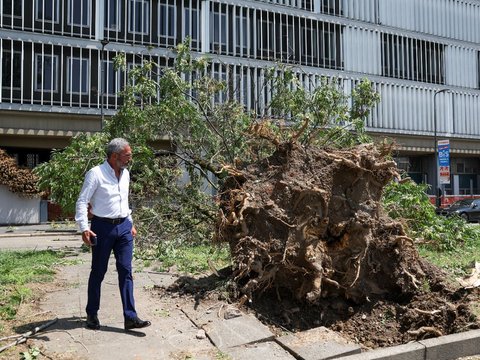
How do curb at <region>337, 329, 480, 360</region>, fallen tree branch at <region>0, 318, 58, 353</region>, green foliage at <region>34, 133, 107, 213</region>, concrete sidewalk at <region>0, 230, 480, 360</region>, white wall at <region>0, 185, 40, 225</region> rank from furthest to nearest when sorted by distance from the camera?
1. white wall at <region>0, 185, 40, 225</region>
2. green foliage at <region>34, 133, 107, 213</region>
3. curb at <region>337, 329, 480, 360</region>
4. concrete sidewalk at <region>0, 230, 480, 360</region>
5. fallen tree branch at <region>0, 318, 58, 353</region>

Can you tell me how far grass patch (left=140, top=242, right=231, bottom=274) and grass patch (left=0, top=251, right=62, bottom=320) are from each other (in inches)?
72.0

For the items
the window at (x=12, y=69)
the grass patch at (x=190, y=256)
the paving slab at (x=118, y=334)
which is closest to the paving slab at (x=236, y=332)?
the paving slab at (x=118, y=334)

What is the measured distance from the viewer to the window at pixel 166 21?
1190 inches

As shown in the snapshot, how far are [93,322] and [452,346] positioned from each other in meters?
3.63

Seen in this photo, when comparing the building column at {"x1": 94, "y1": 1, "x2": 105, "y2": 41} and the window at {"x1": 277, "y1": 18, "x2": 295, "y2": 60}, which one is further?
the window at {"x1": 277, "y1": 18, "x2": 295, "y2": 60}

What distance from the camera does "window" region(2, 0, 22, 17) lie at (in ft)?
86.9

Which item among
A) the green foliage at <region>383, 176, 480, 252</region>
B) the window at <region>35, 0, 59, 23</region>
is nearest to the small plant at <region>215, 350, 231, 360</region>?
the green foliage at <region>383, 176, 480, 252</region>

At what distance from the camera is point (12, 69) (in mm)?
26594

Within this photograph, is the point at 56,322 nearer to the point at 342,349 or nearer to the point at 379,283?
the point at 342,349

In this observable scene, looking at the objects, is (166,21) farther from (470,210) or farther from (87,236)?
(87,236)

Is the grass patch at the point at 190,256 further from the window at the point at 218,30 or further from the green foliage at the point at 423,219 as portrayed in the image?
the window at the point at 218,30

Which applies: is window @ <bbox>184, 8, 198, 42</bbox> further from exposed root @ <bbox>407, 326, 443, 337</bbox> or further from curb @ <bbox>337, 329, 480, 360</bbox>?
curb @ <bbox>337, 329, 480, 360</bbox>

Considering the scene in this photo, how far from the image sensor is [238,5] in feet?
105

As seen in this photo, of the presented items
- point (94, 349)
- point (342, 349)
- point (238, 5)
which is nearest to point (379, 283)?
point (342, 349)
